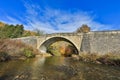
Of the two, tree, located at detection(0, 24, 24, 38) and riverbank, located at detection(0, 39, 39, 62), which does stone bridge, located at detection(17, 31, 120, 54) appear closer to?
riverbank, located at detection(0, 39, 39, 62)

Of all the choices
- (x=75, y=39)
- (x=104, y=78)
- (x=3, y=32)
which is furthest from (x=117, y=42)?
(x=3, y=32)

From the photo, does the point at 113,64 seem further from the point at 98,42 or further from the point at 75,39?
the point at 75,39

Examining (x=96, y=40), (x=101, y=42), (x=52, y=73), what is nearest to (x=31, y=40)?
(x=96, y=40)

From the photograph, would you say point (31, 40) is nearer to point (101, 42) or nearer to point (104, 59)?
point (101, 42)

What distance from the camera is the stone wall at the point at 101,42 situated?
21.6 m

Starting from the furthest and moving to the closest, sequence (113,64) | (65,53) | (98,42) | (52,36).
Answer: (65,53), (52,36), (98,42), (113,64)

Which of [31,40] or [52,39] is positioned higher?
[52,39]

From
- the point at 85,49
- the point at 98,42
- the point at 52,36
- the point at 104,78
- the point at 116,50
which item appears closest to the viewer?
the point at 104,78

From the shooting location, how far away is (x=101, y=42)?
76.1ft

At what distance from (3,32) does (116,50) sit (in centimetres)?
3175

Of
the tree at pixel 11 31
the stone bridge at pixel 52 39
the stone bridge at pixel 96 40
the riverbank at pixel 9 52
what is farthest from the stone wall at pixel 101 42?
the tree at pixel 11 31

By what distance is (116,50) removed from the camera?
20.9m

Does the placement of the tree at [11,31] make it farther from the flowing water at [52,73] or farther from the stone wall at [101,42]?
the flowing water at [52,73]

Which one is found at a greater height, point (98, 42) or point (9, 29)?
point (9, 29)
